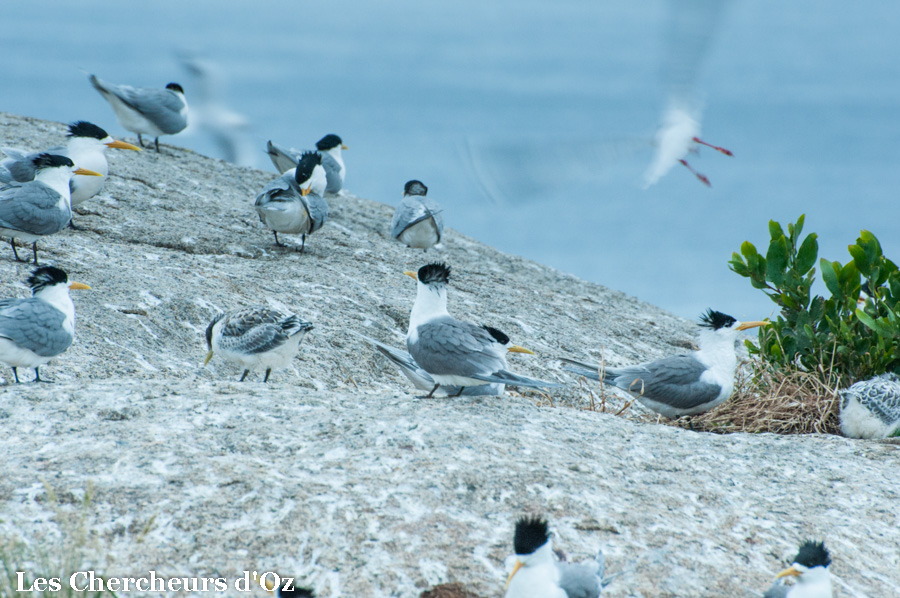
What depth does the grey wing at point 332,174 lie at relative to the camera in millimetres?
12898

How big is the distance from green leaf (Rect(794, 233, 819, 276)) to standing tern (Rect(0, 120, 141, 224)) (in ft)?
22.0

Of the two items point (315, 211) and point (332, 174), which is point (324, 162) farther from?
point (315, 211)

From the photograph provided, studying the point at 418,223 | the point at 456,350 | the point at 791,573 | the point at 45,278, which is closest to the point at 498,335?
the point at 456,350

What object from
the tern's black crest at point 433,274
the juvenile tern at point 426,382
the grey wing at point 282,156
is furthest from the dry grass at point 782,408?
the grey wing at point 282,156

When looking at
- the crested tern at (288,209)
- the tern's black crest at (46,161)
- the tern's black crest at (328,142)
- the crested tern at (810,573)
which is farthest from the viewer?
the tern's black crest at (328,142)

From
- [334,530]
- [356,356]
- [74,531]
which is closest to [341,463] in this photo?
[334,530]

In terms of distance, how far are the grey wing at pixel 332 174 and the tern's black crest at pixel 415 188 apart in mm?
1433

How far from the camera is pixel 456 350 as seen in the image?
4.92m

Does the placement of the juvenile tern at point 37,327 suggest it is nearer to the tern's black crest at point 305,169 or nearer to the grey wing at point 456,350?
the grey wing at point 456,350

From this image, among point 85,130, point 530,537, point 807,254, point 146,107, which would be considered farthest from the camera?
point 146,107

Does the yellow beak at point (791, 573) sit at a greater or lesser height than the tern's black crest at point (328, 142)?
lesser

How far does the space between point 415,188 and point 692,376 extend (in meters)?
6.57

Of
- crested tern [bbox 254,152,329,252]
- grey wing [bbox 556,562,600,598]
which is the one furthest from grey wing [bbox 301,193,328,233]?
grey wing [bbox 556,562,600,598]

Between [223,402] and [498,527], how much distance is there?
1935 millimetres
